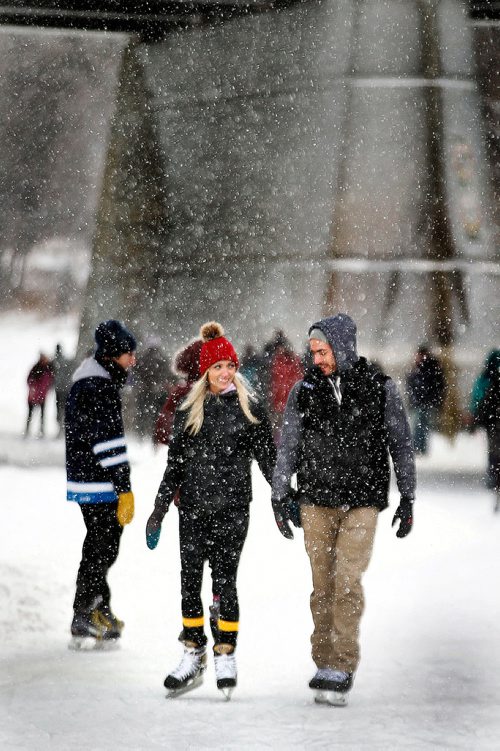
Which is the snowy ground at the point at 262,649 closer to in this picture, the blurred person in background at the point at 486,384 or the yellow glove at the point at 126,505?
the blurred person in background at the point at 486,384

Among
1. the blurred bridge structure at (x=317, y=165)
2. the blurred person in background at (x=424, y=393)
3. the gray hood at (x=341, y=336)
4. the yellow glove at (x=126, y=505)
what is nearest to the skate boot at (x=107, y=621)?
the yellow glove at (x=126, y=505)

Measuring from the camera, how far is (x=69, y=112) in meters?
18.8

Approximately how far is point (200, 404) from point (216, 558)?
627 millimetres

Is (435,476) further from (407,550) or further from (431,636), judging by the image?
(431,636)

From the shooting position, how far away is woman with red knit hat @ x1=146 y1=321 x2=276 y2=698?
228 inches

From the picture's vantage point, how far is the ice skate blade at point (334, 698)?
5.61 m

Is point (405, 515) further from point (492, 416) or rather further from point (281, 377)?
point (281, 377)

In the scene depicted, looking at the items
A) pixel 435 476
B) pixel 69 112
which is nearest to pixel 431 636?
pixel 435 476

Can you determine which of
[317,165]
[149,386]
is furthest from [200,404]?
[149,386]

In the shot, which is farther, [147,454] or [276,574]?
[147,454]

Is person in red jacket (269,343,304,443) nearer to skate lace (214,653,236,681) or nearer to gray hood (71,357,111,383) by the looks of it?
gray hood (71,357,111,383)

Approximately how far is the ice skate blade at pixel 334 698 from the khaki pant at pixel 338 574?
12 cm

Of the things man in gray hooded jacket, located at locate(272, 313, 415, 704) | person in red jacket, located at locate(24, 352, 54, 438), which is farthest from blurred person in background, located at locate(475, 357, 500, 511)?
person in red jacket, located at locate(24, 352, 54, 438)

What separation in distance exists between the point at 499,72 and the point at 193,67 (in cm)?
335
